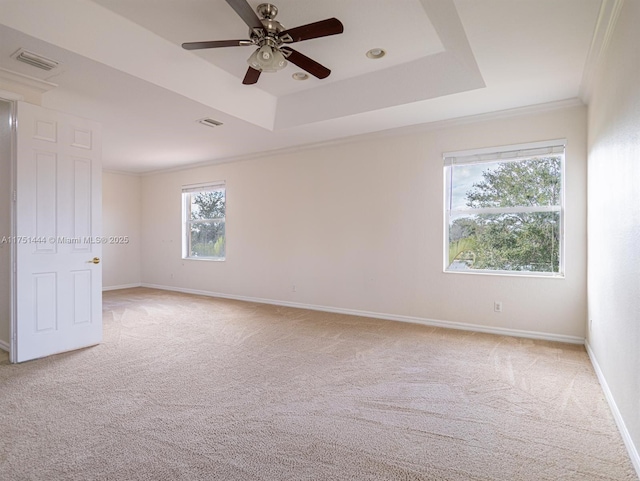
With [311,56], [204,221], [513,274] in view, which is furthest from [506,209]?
[204,221]

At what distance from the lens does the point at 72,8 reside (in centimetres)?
257

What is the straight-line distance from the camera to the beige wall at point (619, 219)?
185cm

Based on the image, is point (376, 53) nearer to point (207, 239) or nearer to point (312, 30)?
point (312, 30)

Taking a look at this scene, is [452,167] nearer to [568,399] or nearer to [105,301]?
[568,399]

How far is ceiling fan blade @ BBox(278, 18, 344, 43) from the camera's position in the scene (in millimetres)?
2330

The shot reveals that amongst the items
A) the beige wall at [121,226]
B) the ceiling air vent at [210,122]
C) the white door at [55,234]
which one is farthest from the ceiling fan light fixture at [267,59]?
the beige wall at [121,226]

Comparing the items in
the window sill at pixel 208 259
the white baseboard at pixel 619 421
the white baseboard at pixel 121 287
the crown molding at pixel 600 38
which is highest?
the crown molding at pixel 600 38

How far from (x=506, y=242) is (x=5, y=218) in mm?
5228

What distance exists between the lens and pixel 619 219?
2.22m

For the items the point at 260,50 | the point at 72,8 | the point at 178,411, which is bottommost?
the point at 178,411

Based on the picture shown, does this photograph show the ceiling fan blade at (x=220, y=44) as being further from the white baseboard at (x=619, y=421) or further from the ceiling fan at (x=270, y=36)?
the white baseboard at (x=619, y=421)

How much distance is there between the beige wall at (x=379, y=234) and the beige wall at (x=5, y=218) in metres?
3.32

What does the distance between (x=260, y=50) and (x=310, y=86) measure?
1.66 meters

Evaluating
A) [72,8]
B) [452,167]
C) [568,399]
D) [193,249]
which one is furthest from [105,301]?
[568,399]
